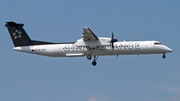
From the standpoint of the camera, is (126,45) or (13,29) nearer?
(126,45)

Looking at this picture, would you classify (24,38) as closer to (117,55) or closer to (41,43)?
(41,43)

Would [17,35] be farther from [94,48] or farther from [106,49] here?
[106,49]

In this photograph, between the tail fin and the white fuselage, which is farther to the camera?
the tail fin

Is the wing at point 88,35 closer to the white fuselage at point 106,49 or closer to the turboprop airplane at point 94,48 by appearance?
the turboprop airplane at point 94,48

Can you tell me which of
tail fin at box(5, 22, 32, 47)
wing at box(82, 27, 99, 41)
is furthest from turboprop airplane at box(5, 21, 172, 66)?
tail fin at box(5, 22, 32, 47)

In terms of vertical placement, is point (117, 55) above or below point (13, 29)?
below

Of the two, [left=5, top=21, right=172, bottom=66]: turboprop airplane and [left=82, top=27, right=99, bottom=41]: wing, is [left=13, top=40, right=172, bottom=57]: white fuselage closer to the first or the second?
[left=5, top=21, right=172, bottom=66]: turboprop airplane

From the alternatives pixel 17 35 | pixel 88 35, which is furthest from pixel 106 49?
pixel 17 35

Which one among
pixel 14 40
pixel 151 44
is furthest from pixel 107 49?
pixel 14 40

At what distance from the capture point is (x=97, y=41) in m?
45.2

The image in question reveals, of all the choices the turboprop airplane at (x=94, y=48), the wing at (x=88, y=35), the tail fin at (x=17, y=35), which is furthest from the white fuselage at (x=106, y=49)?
the tail fin at (x=17, y=35)

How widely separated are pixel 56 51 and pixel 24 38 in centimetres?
477

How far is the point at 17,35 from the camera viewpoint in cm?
4828

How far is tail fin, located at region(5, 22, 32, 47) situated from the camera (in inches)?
1879
